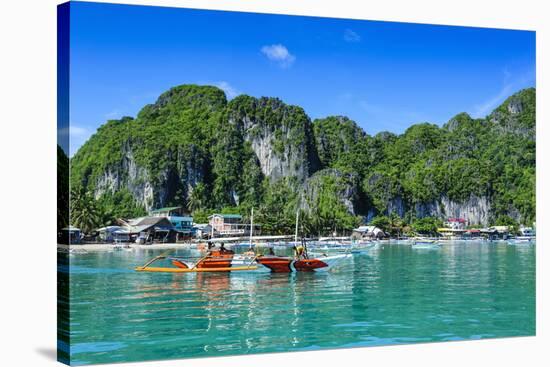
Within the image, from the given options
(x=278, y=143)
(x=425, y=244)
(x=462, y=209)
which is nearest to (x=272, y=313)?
(x=462, y=209)

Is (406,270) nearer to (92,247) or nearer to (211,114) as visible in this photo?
(92,247)

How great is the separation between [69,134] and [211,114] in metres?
25.7

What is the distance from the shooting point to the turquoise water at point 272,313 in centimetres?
863

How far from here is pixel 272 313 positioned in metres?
10.2

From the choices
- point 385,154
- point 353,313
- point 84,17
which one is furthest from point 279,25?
point 385,154

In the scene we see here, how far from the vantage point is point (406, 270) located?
18266 mm

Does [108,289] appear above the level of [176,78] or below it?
below

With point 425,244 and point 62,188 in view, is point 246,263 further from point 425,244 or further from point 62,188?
point 425,244

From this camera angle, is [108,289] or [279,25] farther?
[108,289]

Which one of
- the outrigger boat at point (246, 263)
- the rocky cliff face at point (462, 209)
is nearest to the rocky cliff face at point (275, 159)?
the rocky cliff face at point (462, 209)

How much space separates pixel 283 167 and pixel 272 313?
27370 mm

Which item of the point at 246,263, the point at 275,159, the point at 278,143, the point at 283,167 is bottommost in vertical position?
the point at 246,263

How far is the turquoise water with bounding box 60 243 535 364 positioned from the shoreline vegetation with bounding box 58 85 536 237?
7.17m

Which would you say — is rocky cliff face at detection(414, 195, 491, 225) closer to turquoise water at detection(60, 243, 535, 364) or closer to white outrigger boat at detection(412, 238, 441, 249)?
white outrigger boat at detection(412, 238, 441, 249)
